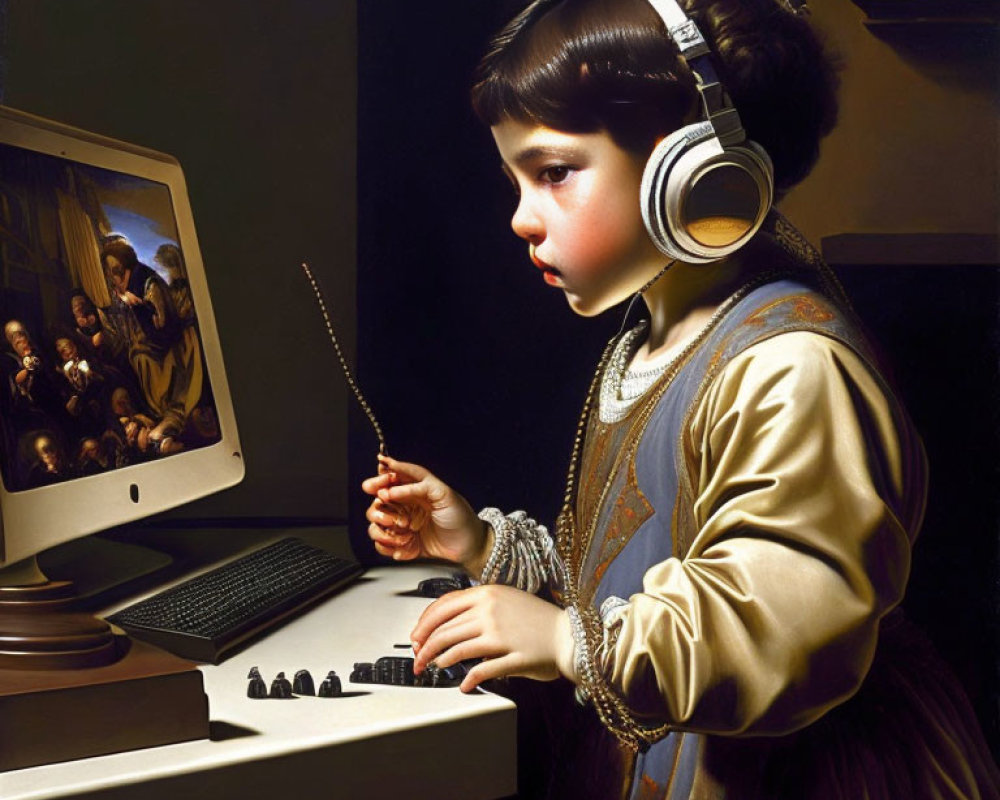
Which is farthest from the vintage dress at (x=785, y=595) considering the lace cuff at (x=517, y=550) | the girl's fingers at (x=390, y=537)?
the girl's fingers at (x=390, y=537)

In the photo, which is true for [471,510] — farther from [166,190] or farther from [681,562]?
[166,190]

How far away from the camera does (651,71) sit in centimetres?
102

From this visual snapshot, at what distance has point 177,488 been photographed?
130cm

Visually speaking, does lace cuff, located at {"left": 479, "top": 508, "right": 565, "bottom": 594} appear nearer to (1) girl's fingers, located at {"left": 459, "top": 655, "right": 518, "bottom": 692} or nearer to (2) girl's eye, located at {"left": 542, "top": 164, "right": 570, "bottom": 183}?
(1) girl's fingers, located at {"left": 459, "top": 655, "right": 518, "bottom": 692}

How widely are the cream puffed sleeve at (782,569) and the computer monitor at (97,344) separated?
55 cm

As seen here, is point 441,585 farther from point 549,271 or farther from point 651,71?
point 651,71

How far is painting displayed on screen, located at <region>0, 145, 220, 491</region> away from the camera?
1.02m

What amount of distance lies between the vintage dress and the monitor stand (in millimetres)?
352

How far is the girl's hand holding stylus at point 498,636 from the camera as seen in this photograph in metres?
0.97

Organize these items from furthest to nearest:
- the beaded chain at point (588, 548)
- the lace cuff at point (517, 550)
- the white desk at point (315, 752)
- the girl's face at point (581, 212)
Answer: the lace cuff at point (517, 550) → the girl's face at point (581, 212) → the beaded chain at point (588, 548) → the white desk at point (315, 752)

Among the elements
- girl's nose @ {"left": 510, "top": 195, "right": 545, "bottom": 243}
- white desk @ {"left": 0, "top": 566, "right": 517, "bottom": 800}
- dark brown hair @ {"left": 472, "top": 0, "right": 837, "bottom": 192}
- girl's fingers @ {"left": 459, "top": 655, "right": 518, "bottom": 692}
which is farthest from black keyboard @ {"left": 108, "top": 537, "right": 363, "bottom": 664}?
dark brown hair @ {"left": 472, "top": 0, "right": 837, "bottom": 192}

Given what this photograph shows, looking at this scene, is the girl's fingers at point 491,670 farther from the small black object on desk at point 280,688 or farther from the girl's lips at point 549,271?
the girl's lips at point 549,271

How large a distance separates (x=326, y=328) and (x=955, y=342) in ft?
2.59

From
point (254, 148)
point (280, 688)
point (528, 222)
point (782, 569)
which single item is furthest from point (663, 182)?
point (254, 148)
